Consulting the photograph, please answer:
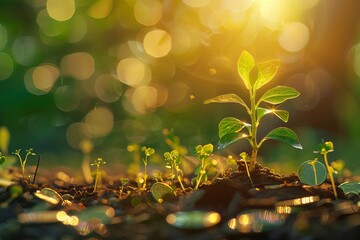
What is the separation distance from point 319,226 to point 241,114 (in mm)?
5008

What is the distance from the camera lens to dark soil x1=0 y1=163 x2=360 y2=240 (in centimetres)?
138

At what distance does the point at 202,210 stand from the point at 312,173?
59 centimetres

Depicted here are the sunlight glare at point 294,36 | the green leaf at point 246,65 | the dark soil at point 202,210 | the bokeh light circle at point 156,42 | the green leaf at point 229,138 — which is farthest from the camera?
the bokeh light circle at point 156,42

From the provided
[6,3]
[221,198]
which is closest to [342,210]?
[221,198]

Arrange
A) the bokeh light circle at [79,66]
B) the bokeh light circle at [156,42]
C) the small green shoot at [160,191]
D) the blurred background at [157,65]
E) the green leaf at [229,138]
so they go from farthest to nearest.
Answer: the bokeh light circle at [79,66] → the bokeh light circle at [156,42] → the blurred background at [157,65] → the green leaf at [229,138] → the small green shoot at [160,191]

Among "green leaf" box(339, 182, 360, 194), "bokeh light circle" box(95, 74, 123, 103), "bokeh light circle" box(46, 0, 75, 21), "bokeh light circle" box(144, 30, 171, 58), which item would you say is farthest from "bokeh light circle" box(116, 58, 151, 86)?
"green leaf" box(339, 182, 360, 194)

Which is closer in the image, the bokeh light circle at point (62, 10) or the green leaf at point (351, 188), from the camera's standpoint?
the green leaf at point (351, 188)

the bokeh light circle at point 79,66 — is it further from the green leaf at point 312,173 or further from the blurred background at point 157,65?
the green leaf at point 312,173

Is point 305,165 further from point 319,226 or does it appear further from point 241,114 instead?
point 241,114

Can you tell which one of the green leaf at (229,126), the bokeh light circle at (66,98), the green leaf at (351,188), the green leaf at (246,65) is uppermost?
the bokeh light circle at (66,98)

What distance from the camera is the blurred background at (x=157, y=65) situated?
606 centimetres

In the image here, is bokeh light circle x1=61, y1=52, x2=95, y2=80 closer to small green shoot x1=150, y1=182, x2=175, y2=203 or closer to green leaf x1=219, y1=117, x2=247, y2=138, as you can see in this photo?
green leaf x1=219, y1=117, x2=247, y2=138

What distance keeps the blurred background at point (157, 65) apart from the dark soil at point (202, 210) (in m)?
4.00

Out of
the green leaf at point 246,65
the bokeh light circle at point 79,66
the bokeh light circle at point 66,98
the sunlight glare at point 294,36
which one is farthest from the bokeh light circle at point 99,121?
the green leaf at point 246,65
